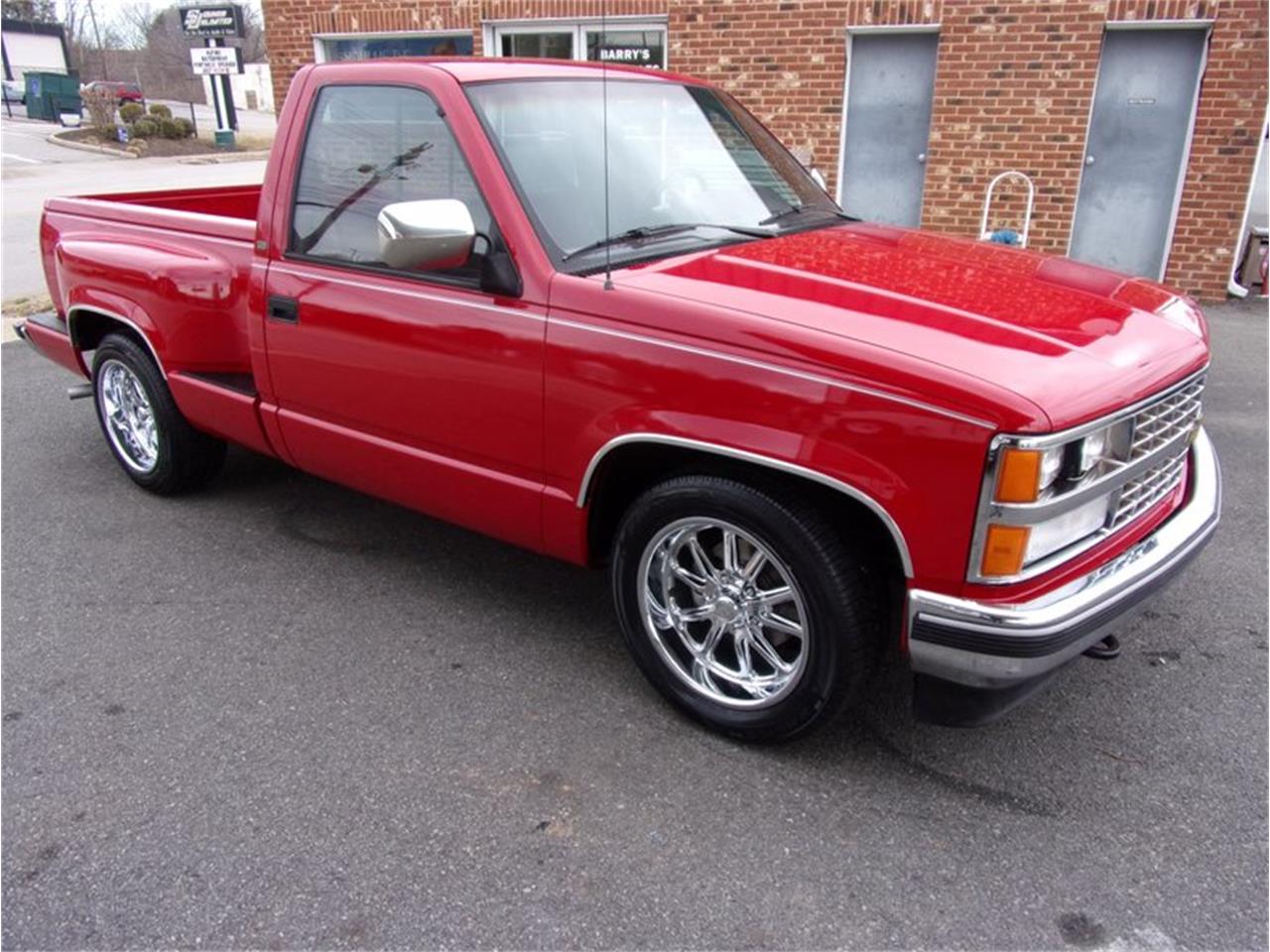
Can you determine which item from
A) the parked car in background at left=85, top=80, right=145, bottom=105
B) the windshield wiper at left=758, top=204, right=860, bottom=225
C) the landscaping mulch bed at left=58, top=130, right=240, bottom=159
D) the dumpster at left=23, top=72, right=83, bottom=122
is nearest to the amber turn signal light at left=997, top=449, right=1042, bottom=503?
the windshield wiper at left=758, top=204, right=860, bottom=225

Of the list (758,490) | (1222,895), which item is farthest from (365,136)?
(1222,895)

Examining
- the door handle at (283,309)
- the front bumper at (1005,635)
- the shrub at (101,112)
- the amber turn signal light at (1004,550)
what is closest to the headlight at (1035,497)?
the amber turn signal light at (1004,550)

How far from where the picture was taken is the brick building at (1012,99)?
8297 mm

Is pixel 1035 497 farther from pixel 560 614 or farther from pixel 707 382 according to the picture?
pixel 560 614

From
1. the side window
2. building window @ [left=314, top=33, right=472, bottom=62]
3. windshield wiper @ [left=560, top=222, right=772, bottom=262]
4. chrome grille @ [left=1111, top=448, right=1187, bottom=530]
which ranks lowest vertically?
chrome grille @ [left=1111, top=448, right=1187, bottom=530]

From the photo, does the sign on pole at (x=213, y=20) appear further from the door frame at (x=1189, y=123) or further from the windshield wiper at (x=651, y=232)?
the windshield wiper at (x=651, y=232)

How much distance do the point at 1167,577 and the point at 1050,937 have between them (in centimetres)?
103

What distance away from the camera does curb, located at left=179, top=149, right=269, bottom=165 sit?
2725 centimetres

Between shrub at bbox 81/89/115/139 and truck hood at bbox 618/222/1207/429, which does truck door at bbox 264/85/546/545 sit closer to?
truck hood at bbox 618/222/1207/429

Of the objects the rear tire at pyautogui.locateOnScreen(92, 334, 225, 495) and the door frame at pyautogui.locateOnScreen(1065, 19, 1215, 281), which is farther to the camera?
the door frame at pyautogui.locateOnScreen(1065, 19, 1215, 281)

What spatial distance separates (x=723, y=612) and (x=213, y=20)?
30728 mm

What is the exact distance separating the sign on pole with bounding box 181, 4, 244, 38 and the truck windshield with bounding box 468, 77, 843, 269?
28.8 meters

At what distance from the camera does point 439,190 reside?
328 centimetres

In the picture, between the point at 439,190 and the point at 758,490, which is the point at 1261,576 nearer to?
the point at 758,490
